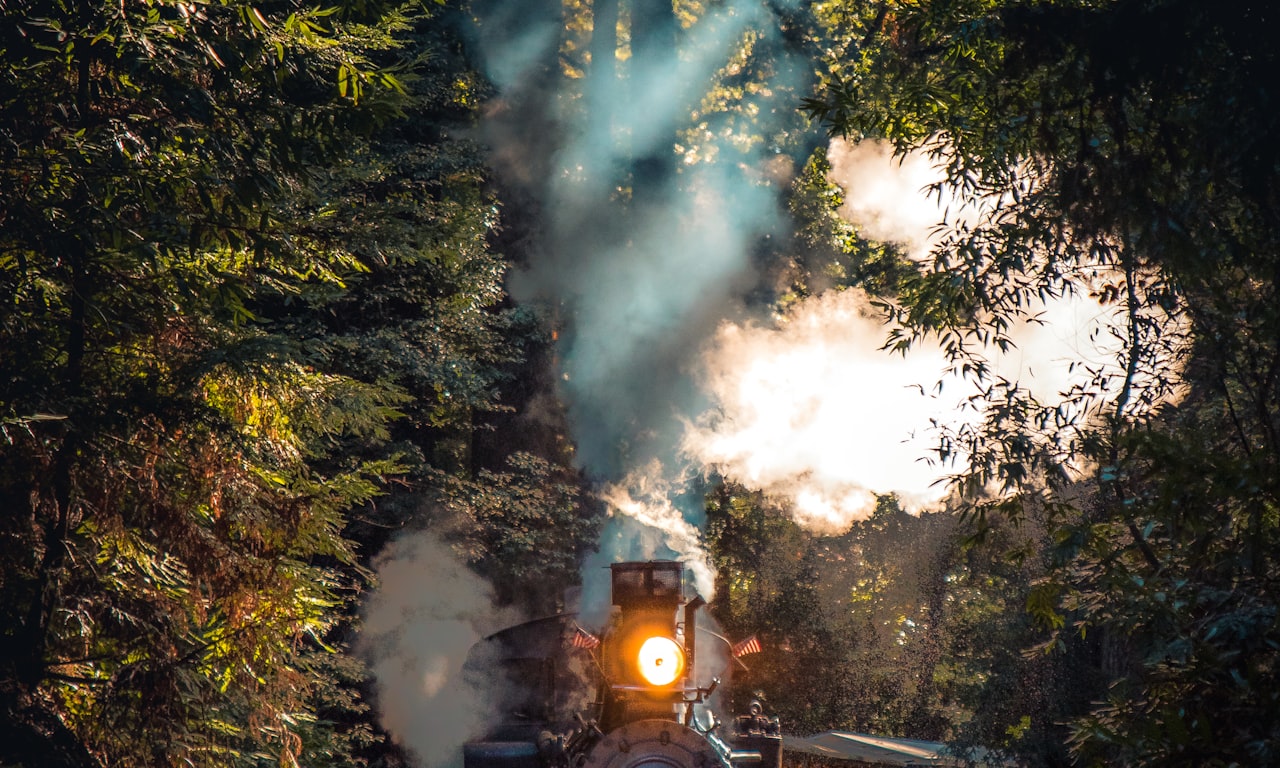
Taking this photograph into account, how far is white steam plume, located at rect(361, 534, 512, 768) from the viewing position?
14.2m

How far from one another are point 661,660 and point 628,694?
36 cm

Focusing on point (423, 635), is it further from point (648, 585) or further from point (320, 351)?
point (320, 351)

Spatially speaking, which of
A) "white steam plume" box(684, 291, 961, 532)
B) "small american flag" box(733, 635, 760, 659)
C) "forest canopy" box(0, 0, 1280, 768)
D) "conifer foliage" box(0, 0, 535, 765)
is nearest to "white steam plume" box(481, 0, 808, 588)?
"white steam plume" box(684, 291, 961, 532)

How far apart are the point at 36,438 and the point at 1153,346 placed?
6155mm

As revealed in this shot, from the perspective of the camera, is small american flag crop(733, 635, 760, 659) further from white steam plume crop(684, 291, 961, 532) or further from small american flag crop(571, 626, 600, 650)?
white steam plume crop(684, 291, 961, 532)

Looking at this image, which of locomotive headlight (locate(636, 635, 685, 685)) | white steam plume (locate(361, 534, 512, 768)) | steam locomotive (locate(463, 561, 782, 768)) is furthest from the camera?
white steam plume (locate(361, 534, 512, 768))

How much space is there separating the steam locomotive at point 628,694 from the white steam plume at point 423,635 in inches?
102

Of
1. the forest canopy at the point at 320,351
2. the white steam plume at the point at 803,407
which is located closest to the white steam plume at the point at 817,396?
the white steam plume at the point at 803,407

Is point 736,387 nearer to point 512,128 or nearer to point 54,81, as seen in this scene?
point 512,128

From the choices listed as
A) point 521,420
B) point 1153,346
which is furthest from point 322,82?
point 521,420

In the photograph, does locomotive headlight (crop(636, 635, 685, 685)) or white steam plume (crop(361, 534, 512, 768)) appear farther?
white steam plume (crop(361, 534, 512, 768))

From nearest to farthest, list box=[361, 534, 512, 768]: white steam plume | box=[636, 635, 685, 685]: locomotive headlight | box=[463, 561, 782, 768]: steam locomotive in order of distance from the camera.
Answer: box=[463, 561, 782, 768]: steam locomotive → box=[636, 635, 685, 685]: locomotive headlight → box=[361, 534, 512, 768]: white steam plume

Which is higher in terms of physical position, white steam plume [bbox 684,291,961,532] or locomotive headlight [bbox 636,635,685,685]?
white steam plume [bbox 684,291,961,532]

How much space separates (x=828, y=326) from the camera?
2119 centimetres
